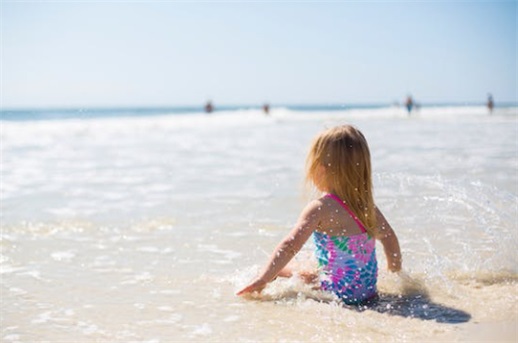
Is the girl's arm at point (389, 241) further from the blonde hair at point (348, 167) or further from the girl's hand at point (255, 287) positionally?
the girl's hand at point (255, 287)

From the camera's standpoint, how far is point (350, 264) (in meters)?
3.58

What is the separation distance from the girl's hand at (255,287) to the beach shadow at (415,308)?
0.62m

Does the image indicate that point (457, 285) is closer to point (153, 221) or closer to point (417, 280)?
point (417, 280)

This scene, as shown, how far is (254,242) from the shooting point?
17.3 feet

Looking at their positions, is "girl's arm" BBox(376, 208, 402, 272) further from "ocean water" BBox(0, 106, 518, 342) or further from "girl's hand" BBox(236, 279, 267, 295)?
"girl's hand" BBox(236, 279, 267, 295)

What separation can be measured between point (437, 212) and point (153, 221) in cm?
322


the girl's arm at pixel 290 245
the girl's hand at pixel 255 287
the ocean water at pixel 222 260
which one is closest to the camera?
the ocean water at pixel 222 260

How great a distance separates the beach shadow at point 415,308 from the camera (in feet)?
10.7

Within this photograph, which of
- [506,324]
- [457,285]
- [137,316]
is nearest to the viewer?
[506,324]

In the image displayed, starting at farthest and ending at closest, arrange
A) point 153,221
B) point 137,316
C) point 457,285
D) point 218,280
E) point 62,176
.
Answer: point 62,176 < point 153,221 < point 218,280 < point 457,285 < point 137,316

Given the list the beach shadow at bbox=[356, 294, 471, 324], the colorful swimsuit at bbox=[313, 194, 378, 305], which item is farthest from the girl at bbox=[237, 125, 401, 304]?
the beach shadow at bbox=[356, 294, 471, 324]

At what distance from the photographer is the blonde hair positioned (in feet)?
11.7

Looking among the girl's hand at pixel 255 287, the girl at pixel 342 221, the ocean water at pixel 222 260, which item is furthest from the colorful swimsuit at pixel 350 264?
the girl's hand at pixel 255 287

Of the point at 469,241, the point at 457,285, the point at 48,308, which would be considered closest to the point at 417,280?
the point at 457,285
